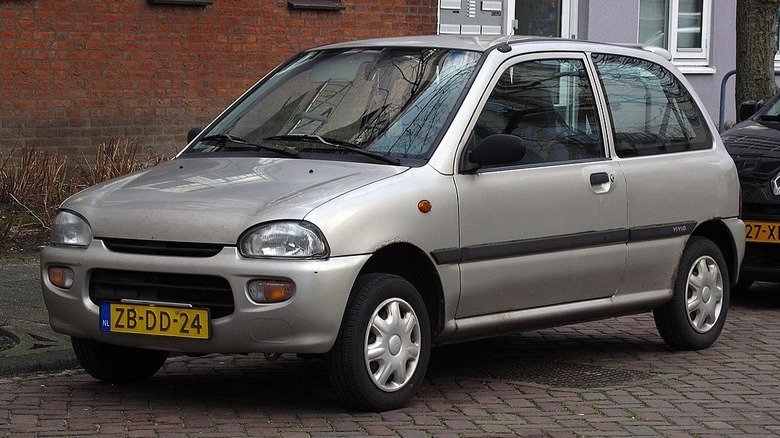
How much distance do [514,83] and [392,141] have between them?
81 centimetres

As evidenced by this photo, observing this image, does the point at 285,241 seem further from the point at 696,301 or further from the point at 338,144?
the point at 696,301

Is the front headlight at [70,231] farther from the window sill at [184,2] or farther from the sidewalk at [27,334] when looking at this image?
the window sill at [184,2]

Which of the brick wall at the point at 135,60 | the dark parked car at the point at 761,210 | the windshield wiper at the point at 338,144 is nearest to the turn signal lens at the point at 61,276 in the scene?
the windshield wiper at the point at 338,144

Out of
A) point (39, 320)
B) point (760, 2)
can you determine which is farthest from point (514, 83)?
point (760, 2)

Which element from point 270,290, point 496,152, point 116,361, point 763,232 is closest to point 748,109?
point 763,232

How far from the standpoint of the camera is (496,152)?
23.2 feet

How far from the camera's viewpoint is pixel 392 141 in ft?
23.5

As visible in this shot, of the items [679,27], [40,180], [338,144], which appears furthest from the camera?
[679,27]

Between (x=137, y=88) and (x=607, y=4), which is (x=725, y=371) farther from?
(x=607, y=4)

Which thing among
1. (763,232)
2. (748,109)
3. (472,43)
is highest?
(472,43)

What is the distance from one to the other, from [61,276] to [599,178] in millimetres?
2690

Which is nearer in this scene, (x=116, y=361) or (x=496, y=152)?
(x=496, y=152)

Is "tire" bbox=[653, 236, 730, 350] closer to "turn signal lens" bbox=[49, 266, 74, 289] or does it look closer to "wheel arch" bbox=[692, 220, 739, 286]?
"wheel arch" bbox=[692, 220, 739, 286]

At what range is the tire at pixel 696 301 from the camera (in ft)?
27.6
